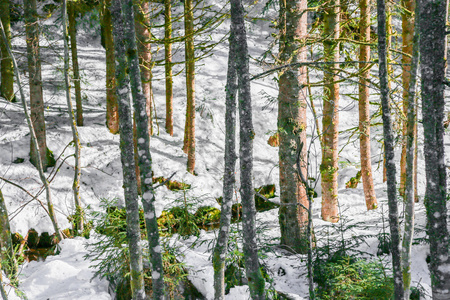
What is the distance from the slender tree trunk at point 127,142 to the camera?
3.12 m

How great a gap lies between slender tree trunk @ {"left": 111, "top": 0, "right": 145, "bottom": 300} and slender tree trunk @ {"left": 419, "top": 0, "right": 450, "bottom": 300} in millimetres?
2566

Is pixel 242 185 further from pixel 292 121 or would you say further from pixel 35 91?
pixel 35 91

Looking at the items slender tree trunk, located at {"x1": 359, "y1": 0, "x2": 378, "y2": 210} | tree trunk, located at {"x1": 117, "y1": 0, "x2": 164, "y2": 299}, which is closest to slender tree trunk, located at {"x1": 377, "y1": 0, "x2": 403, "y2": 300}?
tree trunk, located at {"x1": 117, "y1": 0, "x2": 164, "y2": 299}

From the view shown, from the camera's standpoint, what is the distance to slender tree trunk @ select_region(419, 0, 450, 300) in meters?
2.43

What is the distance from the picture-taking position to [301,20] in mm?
5336

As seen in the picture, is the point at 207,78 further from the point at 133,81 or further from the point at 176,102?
the point at 133,81

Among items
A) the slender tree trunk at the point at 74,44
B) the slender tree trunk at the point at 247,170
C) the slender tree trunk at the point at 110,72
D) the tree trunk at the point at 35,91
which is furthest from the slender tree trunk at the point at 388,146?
the slender tree trunk at the point at 74,44

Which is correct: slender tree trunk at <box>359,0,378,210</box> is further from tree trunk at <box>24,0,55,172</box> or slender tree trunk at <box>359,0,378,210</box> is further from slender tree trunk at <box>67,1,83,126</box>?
slender tree trunk at <box>67,1,83,126</box>

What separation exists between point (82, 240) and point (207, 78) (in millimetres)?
11558

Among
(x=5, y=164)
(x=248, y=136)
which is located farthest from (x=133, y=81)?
(x=5, y=164)

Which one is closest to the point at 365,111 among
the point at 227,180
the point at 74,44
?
the point at 227,180

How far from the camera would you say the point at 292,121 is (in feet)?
17.5

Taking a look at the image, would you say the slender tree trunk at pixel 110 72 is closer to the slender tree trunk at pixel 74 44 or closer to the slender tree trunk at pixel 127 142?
the slender tree trunk at pixel 74 44

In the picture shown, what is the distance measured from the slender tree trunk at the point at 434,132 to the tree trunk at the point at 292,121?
2.79 m
